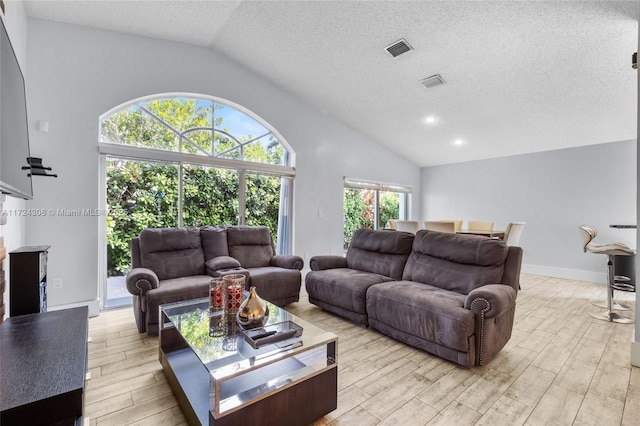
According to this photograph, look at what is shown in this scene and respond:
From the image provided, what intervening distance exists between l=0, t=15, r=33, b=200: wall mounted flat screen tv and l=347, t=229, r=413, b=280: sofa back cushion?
299 cm

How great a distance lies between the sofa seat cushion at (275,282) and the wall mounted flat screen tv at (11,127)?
196 cm

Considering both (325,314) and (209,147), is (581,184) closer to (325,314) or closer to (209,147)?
(325,314)

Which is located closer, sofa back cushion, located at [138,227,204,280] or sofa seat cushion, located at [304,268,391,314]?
sofa seat cushion, located at [304,268,391,314]

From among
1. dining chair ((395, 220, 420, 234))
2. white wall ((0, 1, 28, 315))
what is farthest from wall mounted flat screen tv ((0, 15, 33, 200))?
dining chair ((395, 220, 420, 234))

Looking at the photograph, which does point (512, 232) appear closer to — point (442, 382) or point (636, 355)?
point (636, 355)

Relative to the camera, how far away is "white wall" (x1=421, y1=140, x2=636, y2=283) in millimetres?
4641

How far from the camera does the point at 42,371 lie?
1.10m

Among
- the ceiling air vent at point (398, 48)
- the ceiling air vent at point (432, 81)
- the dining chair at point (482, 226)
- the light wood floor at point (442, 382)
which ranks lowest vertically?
the light wood floor at point (442, 382)

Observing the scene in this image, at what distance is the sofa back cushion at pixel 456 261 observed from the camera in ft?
8.38

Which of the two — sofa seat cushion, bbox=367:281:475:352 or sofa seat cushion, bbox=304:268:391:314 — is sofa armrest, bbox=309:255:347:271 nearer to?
sofa seat cushion, bbox=304:268:391:314

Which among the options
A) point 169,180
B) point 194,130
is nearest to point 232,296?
point 169,180

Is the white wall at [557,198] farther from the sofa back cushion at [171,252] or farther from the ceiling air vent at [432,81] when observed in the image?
the sofa back cushion at [171,252]

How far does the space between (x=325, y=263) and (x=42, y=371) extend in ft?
8.88

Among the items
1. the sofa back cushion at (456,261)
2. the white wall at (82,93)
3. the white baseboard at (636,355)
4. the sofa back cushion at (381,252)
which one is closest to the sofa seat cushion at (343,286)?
the sofa back cushion at (381,252)
